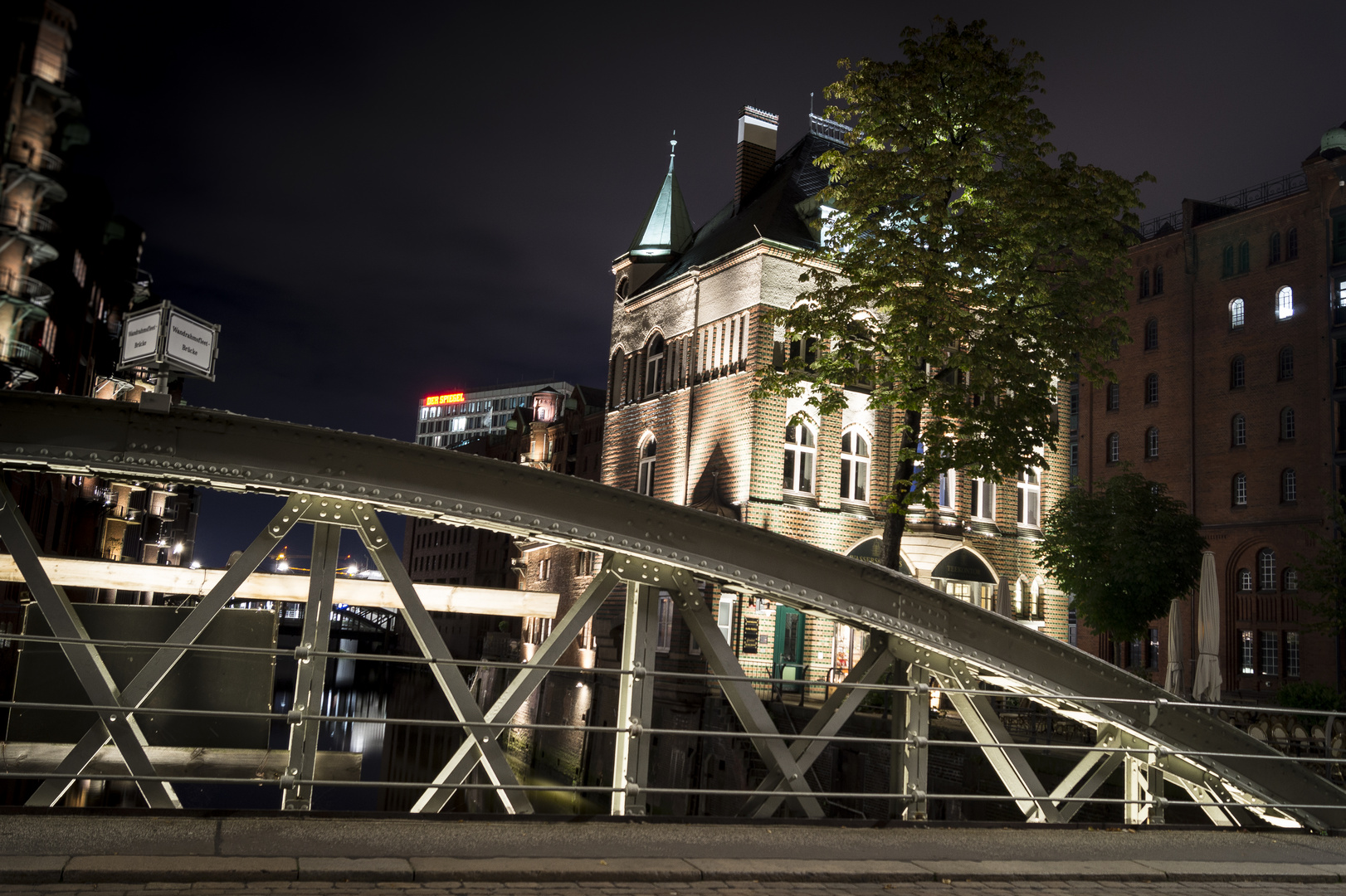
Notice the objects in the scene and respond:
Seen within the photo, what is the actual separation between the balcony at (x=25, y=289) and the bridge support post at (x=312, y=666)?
91.2 feet

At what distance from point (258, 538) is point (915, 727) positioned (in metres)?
5.33

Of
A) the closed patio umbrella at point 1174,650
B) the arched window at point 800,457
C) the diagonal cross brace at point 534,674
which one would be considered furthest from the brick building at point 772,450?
the diagonal cross brace at point 534,674

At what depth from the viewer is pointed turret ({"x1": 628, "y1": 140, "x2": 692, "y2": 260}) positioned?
44750 mm

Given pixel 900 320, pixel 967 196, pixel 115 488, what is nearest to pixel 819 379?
pixel 900 320

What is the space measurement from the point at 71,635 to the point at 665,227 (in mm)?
39120

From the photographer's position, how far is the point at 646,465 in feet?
135

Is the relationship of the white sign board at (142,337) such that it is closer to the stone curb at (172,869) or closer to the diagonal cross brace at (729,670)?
the stone curb at (172,869)

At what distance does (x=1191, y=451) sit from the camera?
55.7m

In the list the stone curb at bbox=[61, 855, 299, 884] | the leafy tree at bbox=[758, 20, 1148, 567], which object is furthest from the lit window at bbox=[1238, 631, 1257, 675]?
the stone curb at bbox=[61, 855, 299, 884]

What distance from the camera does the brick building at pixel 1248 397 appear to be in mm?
49312

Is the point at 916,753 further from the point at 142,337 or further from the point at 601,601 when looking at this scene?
the point at 142,337

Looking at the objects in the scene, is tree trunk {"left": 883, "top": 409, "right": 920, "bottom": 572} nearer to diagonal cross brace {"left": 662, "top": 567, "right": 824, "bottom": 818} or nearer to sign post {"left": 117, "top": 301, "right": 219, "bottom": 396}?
diagonal cross brace {"left": 662, "top": 567, "right": 824, "bottom": 818}

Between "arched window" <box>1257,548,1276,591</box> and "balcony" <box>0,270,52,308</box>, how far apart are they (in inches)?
1986

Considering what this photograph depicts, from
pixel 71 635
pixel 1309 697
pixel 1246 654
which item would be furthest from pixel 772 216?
pixel 71 635
